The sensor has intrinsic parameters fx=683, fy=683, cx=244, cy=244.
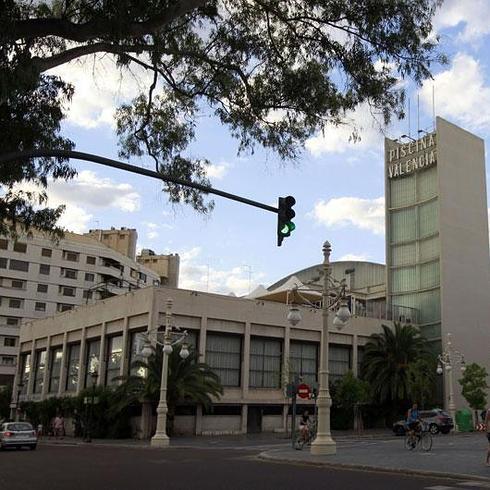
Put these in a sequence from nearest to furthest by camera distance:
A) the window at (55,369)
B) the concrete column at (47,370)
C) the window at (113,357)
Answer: the window at (113,357)
the window at (55,369)
the concrete column at (47,370)

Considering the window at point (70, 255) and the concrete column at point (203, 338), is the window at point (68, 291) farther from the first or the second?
the concrete column at point (203, 338)

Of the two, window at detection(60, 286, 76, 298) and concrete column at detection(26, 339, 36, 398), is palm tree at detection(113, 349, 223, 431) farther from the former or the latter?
window at detection(60, 286, 76, 298)

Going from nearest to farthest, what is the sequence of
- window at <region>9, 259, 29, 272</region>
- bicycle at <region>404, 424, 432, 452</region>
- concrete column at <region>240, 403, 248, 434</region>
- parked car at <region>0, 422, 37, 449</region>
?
1. bicycle at <region>404, 424, 432, 452</region>
2. parked car at <region>0, 422, 37, 449</region>
3. concrete column at <region>240, 403, 248, 434</region>
4. window at <region>9, 259, 29, 272</region>

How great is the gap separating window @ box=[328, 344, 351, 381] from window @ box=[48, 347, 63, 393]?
73.3 feet

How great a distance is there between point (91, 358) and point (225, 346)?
1155cm

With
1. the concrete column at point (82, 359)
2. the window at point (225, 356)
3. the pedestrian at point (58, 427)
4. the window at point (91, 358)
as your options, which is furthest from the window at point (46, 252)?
the window at point (225, 356)

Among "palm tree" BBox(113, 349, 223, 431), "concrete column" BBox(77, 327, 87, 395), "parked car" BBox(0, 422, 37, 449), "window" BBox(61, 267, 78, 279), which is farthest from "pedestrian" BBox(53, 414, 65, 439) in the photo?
"window" BBox(61, 267, 78, 279)

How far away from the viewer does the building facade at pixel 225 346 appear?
149 feet

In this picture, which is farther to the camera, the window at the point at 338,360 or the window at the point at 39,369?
the window at the point at 39,369

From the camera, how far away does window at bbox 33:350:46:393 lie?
59.3m

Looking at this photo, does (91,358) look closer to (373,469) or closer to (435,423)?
(435,423)

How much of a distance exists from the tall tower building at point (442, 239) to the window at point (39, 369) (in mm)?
31265

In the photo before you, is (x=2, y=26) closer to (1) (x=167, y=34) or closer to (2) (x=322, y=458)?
(1) (x=167, y=34)

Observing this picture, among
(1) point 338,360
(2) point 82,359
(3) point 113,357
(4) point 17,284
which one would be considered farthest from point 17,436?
(4) point 17,284
